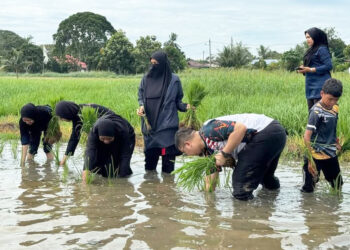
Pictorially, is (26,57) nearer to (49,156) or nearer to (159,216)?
(49,156)

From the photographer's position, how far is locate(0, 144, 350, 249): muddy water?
11.7ft

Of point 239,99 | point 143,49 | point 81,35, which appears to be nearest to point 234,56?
point 143,49

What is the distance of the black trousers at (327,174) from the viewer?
487 cm

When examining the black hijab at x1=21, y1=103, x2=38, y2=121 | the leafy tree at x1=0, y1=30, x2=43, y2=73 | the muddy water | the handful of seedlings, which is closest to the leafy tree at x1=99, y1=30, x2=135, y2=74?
the leafy tree at x1=0, y1=30, x2=43, y2=73

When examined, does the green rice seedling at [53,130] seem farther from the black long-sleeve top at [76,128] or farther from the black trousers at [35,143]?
the black long-sleeve top at [76,128]

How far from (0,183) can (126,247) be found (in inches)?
108

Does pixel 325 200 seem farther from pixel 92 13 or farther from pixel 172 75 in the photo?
pixel 92 13

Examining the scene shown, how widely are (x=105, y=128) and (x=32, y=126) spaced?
1.95 meters

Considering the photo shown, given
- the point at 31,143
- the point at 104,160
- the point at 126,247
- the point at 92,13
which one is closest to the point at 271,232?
the point at 126,247

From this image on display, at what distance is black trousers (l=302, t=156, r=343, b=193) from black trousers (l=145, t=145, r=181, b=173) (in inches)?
67.4

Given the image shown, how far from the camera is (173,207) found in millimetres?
4602

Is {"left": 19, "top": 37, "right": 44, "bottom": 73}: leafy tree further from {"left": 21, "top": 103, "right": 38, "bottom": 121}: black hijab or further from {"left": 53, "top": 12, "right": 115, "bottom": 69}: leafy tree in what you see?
{"left": 21, "top": 103, "right": 38, "bottom": 121}: black hijab

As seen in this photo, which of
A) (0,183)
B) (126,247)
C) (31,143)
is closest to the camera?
(126,247)

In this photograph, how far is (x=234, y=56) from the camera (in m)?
35.5
